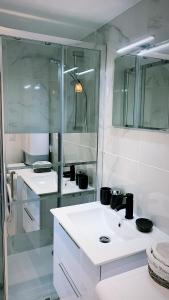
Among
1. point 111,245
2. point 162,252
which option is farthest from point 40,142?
point 162,252

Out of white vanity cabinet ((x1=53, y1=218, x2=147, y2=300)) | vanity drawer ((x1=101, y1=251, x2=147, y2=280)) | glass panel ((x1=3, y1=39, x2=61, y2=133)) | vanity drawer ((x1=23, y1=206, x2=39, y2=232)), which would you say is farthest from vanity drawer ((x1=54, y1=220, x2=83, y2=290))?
glass panel ((x1=3, y1=39, x2=61, y2=133))

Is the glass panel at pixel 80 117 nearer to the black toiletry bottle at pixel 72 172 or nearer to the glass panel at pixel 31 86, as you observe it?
the black toiletry bottle at pixel 72 172

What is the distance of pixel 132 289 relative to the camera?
3.34 feet

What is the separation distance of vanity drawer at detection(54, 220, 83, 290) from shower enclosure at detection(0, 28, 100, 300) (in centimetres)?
41

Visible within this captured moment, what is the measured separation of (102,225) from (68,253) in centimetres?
36

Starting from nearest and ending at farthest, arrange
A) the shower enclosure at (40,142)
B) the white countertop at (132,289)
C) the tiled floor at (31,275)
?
the white countertop at (132,289)
the shower enclosure at (40,142)
the tiled floor at (31,275)

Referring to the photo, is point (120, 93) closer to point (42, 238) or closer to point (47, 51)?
point (47, 51)

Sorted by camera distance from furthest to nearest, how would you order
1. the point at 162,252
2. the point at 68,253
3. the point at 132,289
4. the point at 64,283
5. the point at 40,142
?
1. the point at 40,142
2. the point at 64,283
3. the point at 68,253
4. the point at 162,252
5. the point at 132,289

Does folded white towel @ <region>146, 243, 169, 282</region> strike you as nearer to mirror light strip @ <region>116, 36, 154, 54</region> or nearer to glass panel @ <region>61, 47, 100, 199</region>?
glass panel @ <region>61, 47, 100, 199</region>

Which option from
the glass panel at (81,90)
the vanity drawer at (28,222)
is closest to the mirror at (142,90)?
A: the glass panel at (81,90)

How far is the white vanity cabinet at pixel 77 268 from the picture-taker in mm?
1273

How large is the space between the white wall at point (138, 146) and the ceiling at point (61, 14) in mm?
96

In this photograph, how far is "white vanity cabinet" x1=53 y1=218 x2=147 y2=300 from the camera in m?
1.27

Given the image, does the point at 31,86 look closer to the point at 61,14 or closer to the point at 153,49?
the point at 61,14
